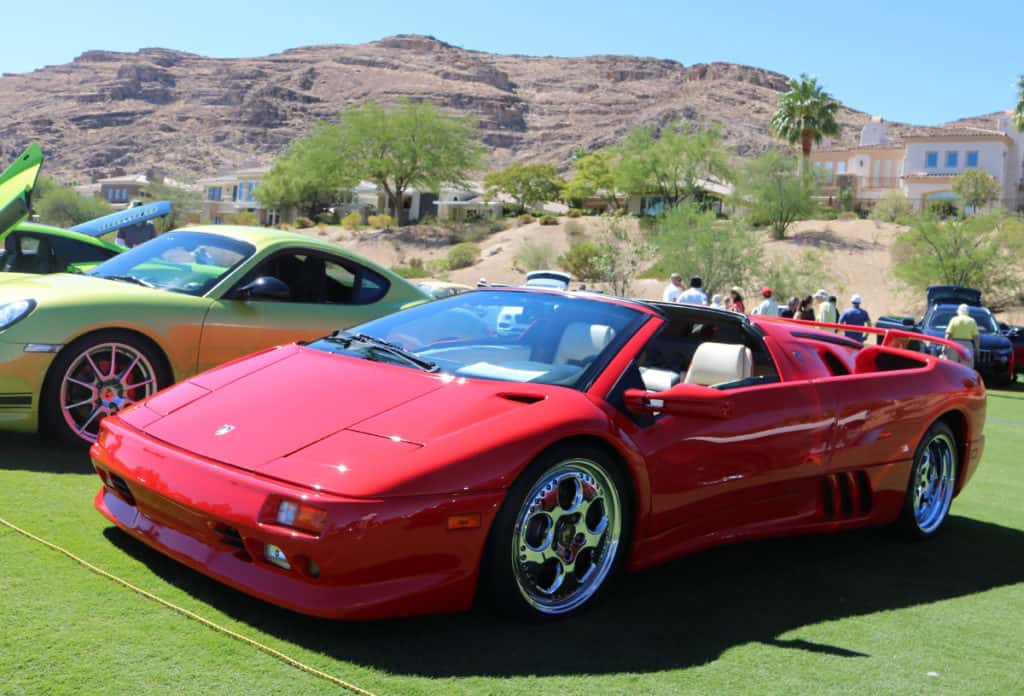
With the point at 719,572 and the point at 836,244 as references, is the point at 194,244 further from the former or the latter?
the point at 836,244

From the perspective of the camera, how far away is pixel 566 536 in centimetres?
382

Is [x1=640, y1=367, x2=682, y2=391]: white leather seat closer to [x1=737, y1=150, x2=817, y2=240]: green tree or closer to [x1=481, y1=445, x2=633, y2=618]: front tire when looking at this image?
[x1=481, y1=445, x2=633, y2=618]: front tire

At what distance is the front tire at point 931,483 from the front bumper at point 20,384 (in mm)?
4714

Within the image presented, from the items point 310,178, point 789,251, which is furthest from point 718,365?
point 310,178

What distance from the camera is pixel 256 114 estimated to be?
195 metres

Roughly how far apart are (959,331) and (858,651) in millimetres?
15645

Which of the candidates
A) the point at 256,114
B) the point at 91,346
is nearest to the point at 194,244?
the point at 91,346

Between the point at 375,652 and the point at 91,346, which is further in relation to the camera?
the point at 91,346

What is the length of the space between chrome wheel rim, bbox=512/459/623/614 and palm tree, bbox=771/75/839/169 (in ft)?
259

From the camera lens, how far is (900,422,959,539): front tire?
18.2 feet

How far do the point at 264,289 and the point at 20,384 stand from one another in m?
1.51

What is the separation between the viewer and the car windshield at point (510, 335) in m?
4.25

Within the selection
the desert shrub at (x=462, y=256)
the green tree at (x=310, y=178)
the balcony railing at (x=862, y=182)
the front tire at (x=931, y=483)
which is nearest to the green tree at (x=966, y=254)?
the desert shrub at (x=462, y=256)

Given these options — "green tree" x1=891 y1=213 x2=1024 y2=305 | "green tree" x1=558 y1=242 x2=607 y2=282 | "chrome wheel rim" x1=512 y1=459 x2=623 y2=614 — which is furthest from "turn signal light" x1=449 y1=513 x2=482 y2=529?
"green tree" x1=558 y1=242 x2=607 y2=282
